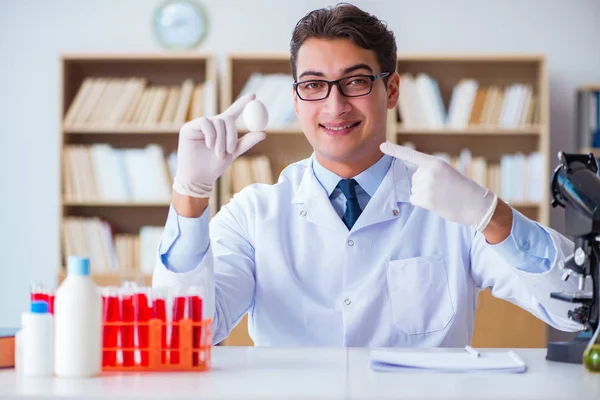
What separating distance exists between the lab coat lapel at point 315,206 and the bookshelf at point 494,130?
1.86 m

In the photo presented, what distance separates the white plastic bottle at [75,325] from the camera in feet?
3.91

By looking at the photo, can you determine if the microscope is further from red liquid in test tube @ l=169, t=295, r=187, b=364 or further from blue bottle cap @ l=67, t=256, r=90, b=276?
blue bottle cap @ l=67, t=256, r=90, b=276

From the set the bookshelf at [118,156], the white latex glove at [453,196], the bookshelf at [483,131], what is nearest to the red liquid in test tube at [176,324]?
the white latex glove at [453,196]

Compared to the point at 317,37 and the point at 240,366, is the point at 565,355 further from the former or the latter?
the point at 317,37

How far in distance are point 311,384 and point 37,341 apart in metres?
0.43

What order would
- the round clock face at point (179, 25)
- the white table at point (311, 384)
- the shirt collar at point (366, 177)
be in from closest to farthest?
the white table at point (311, 384)
the shirt collar at point (366, 177)
the round clock face at point (179, 25)

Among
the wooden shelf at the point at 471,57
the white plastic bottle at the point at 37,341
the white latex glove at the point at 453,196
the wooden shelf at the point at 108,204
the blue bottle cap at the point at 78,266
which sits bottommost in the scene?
the white plastic bottle at the point at 37,341

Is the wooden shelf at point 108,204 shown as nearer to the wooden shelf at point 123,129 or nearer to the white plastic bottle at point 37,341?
the wooden shelf at point 123,129

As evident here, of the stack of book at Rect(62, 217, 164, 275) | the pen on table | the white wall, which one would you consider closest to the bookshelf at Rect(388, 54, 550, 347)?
the white wall

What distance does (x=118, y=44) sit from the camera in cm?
412

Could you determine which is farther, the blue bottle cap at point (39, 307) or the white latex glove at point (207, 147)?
the white latex glove at point (207, 147)

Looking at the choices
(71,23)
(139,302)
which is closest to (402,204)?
(139,302)

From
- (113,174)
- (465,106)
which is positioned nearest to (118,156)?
(113,174)

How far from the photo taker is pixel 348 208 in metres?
1.95
